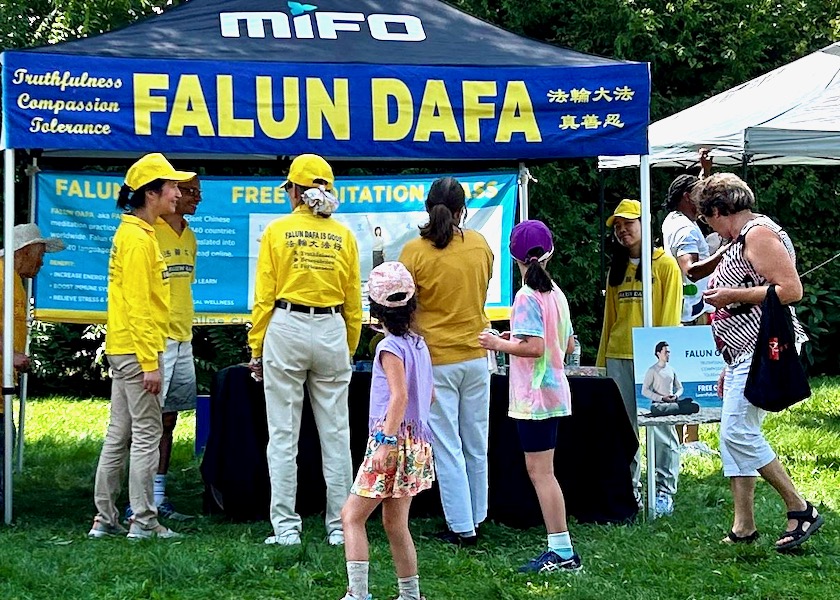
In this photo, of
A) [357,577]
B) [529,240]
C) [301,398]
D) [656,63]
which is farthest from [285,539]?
[656,63]

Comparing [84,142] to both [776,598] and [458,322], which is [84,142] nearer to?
[458,322]

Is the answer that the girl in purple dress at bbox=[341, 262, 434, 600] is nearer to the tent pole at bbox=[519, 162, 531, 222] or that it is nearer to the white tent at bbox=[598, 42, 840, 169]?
the tent pole at bbox=[519, 162, 531, 222]

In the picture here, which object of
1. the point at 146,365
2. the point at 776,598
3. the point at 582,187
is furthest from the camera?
the point at 582,187

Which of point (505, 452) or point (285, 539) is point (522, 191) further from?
point (285, 539)

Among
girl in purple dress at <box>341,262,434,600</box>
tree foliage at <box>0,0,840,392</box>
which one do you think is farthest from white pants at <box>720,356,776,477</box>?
tree foliage at <box>0,0,840,392</box>

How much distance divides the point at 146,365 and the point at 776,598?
113 inches

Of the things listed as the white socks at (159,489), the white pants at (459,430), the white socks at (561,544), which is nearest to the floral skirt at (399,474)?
the white socks at (561,544)

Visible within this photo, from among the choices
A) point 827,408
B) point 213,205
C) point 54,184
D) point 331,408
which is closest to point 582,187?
point 827,408

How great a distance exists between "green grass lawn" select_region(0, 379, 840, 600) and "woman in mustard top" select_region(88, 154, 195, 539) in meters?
0.23

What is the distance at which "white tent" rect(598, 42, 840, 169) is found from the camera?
7281 mm

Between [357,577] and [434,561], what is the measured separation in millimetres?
973

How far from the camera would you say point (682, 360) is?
229 inches

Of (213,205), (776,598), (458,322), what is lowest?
(776,598)

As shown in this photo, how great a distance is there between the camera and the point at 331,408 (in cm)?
545
